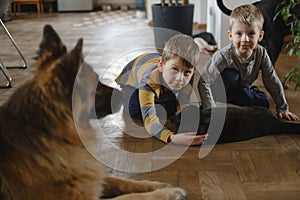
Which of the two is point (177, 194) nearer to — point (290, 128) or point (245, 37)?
point (290, 128)

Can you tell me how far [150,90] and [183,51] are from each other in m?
0.24

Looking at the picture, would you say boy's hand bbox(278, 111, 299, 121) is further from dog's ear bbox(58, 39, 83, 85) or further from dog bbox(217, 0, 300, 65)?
dog's ear bbox(58, 39, 83, 85)

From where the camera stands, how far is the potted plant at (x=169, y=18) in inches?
150

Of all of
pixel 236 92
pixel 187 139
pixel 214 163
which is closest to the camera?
pixel 214 163

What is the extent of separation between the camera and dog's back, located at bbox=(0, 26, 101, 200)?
1216 millimetres

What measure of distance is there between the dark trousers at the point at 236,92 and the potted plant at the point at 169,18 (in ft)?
4.82

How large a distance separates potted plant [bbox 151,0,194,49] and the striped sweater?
1.44 m

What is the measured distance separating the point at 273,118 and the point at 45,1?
5616mm

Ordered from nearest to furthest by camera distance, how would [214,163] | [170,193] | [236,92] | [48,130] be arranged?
[48,130], [170,193], [214,163], [236,92]

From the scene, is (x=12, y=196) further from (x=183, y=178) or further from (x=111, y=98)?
(x=183, y=178)

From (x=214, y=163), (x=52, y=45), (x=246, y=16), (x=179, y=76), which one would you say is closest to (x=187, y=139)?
(x=214, y=163)

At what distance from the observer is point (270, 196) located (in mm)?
1557

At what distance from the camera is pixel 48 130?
1258mm

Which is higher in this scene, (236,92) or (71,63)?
(71,63)
